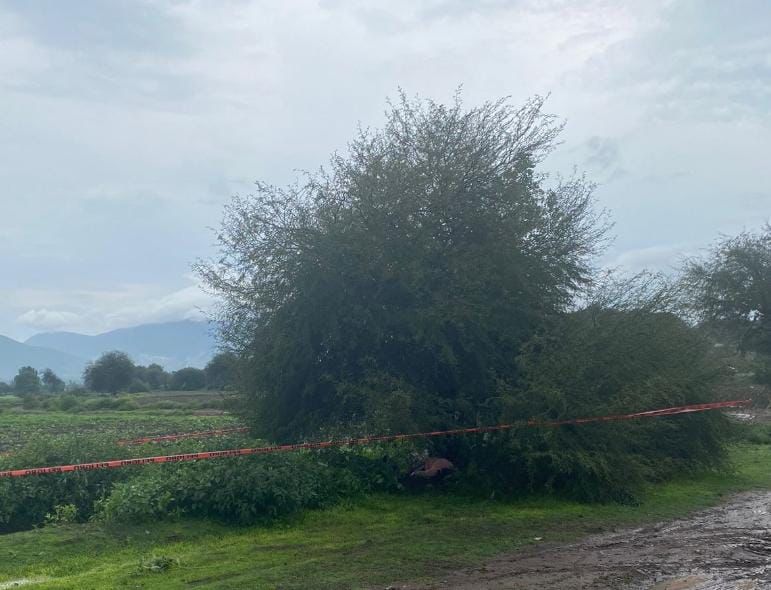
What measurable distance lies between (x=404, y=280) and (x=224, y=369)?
16.1 feet

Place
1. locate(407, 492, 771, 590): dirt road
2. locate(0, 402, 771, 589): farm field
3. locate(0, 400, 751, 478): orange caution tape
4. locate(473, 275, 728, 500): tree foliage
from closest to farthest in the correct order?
locate(407, 492, 771, 590): dirt road
locate(0, 402, 771, 589): farm field
locate(0, 400, 751, 478): orange caution tape
locate(473, 275, 728, 500): tree foliage

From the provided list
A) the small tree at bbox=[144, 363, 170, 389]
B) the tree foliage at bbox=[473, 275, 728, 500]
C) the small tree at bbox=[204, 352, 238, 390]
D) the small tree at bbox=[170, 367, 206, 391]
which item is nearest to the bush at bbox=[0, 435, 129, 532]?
the small tree at bbox=[204, 352, 238, 390]

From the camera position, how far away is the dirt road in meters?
8.05

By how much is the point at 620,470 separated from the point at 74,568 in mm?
8328

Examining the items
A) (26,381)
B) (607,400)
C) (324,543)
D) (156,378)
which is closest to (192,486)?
(324,543)

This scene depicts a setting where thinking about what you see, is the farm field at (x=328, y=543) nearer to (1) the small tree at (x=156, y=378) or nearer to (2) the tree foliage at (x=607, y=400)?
(2) the tree foliage at (x=607, y=400)

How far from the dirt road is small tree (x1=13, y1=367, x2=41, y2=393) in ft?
335

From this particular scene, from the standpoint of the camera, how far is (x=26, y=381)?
103 meters

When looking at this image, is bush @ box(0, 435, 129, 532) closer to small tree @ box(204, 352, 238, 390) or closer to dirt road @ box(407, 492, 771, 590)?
small tree @ box(204, 352, 238, 390)

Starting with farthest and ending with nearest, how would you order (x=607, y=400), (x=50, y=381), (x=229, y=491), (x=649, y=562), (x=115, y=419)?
(x=50, y=381), (x=115, y=419), (x=607, y=400), (x=229, y=491), (x=649, y=562)

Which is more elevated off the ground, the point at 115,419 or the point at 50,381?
the point at 50,381

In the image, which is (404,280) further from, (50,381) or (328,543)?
(50,381)

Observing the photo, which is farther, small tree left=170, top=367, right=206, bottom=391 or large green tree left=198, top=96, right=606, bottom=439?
small tree left=170, top=367, right=206, bottom=391

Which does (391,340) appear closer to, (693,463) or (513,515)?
(513,515)
